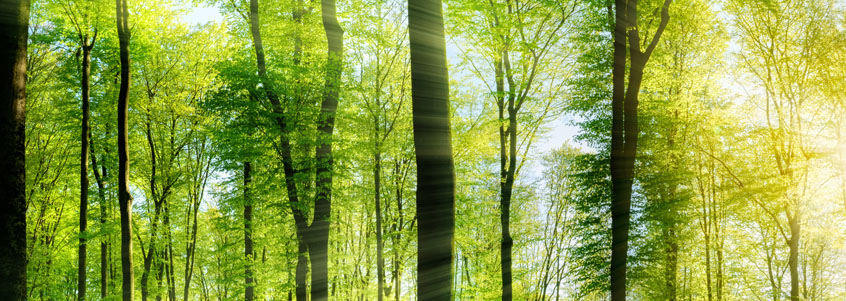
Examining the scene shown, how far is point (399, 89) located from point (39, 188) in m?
13.9

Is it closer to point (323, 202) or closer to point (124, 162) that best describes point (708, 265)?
point (323, 202)

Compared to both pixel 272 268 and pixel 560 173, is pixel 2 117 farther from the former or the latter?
pixel 560 173

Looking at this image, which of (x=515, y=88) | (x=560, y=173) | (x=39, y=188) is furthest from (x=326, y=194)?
(x=560, y=173)

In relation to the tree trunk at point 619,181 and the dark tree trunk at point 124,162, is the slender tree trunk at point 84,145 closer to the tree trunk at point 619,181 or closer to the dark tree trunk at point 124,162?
the dark tree trunk at point 124,162

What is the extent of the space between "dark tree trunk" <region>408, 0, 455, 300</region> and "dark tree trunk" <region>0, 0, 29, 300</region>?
431 cm

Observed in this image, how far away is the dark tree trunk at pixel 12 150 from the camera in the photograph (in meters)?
5.25

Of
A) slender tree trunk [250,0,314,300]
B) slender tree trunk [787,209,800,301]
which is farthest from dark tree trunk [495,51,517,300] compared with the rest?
slender tree trunk [787,209,800,301]

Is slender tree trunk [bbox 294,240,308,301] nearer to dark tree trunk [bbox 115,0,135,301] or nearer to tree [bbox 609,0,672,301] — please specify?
dark tree trunk [bbox 115,0,135,301]

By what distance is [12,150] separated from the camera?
5.37m

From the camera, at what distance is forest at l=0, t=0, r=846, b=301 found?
1118cm

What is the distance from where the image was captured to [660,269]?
538 inches

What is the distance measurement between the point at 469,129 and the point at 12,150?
1372 cm

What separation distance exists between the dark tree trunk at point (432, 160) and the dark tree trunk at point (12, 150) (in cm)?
431

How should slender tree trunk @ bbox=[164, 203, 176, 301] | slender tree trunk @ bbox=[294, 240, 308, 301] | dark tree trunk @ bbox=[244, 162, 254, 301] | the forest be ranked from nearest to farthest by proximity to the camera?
the forest → slender tree trunk @ bbox=[294, 240, 308, 301] → dark tree trunk @ bbox=[244, 162, 254, 301] → slender tree trunk @ bbox=[164, 203, 176, 301]
